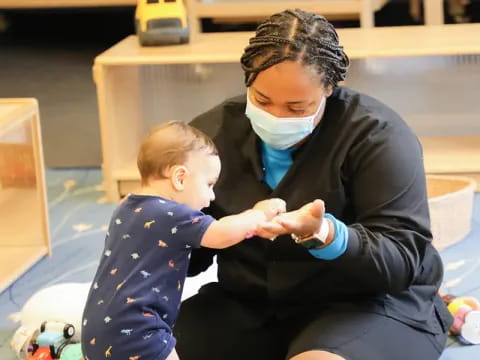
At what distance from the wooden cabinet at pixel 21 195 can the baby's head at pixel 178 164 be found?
824 mm

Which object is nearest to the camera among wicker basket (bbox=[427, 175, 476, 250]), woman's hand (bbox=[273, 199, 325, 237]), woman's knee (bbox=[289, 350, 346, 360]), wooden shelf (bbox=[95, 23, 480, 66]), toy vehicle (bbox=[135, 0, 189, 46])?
woman's hand (bbox=[273, 199, 325, 237])

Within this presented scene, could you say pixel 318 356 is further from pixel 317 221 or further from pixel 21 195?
pixel 21 195

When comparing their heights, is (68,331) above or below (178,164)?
below

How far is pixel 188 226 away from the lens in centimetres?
114

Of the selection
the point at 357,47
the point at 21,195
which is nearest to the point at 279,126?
the point at 21,195

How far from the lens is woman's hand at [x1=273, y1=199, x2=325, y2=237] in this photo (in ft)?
3.55

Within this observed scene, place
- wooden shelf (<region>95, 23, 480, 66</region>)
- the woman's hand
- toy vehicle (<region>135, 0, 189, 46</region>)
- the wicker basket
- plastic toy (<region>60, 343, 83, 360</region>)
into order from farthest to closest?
toy vehicle (<region>135, 0, 189, 46</region>)
wooden shelf (<region>95, 23, 480, 66</region>)
the wicker basket
plastic toy (<region>60, 343, 83, 360</region>)
the woman's hand

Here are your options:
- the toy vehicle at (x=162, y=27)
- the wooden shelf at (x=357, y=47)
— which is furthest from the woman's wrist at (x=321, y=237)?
the toy vehicle at (x=162, y=27)

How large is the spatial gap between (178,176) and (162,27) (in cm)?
139

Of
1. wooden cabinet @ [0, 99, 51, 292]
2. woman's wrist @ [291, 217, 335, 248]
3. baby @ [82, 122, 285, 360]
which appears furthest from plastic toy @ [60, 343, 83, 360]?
woman's wrist @ [291, 217, 335, 248]

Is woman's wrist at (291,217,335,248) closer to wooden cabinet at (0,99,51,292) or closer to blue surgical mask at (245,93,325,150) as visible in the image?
blue surgical mask at (245,93,325,150)

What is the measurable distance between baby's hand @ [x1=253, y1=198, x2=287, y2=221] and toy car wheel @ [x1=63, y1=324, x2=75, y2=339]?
58cm

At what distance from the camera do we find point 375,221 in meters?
1.23

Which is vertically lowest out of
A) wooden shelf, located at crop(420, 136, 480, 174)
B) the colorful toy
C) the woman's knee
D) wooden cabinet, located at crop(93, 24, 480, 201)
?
the colorful toy
